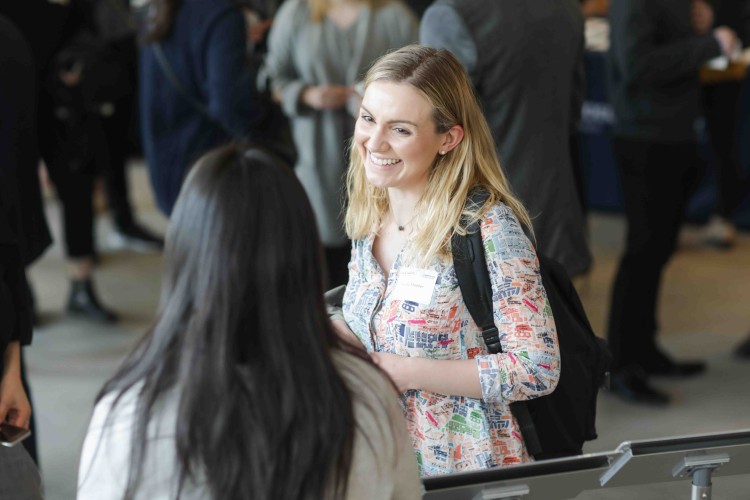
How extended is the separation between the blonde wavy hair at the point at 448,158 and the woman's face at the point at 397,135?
0.06 ft

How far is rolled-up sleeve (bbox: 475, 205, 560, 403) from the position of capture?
174 centimetres

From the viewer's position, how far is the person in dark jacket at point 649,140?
11.5 feet

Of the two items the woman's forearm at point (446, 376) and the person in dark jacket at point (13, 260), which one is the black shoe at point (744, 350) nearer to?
the woman's forearm at point (446, 376)

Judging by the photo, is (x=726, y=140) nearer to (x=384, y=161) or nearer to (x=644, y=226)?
(x=644, y=226)

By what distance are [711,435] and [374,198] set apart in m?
0.74

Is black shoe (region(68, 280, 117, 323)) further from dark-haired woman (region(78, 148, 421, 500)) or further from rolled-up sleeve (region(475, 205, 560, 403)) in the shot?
dark-haired woman (region(78, 148, 421, 500))

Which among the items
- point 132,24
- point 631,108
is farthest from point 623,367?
point 132,24

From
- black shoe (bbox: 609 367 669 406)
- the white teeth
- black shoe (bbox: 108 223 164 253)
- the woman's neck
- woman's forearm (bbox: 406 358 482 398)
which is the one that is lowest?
black shoe (bbox: 609 367 669 406)

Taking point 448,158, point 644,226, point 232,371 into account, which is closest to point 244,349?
point 232,371

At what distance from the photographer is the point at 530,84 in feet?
9.15

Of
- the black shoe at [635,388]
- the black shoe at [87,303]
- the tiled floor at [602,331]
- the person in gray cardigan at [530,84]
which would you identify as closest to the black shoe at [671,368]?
the tiled floor at [602,331]

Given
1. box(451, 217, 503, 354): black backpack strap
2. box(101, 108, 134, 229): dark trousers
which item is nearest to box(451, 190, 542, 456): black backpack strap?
box(451, 217, 503, 354): black backpack strap

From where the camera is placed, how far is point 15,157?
2.69 m

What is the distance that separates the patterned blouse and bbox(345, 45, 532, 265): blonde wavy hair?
0.04 m
